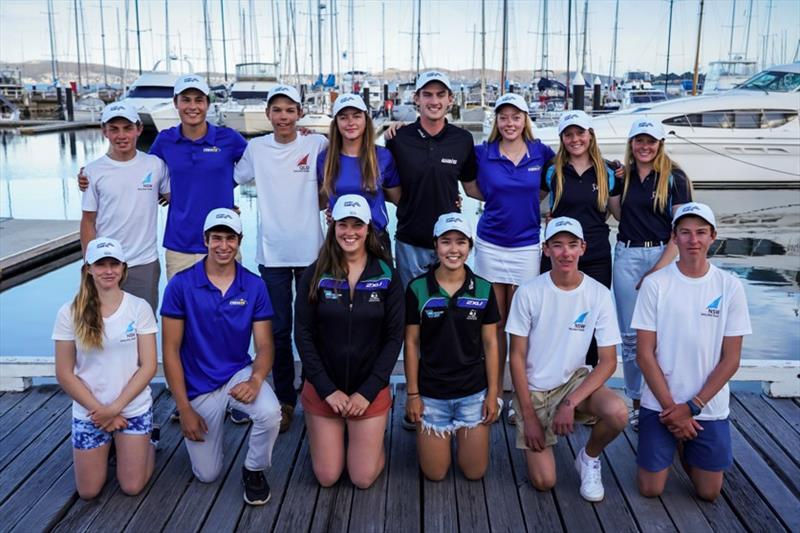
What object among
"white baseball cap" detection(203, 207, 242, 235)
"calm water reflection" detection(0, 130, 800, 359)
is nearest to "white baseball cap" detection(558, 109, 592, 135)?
"white baseball cap" detection(203, 207, 242, 235)

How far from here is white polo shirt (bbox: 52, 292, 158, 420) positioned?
3902mm

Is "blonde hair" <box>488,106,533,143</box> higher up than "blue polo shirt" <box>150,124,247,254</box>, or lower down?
higher up

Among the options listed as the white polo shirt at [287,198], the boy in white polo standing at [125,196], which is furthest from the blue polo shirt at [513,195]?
the boy in white polo standing at [125,196]

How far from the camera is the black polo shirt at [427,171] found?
479 cm

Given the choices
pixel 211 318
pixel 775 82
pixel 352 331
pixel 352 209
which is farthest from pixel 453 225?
pixel 775 82

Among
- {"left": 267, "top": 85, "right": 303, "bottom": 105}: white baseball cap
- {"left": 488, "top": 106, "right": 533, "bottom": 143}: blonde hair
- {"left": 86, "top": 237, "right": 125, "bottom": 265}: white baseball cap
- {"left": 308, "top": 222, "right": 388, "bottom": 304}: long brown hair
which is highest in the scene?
{"left": 267, "top": 85, "right": 303, "bottom": 105}: white baseball cap

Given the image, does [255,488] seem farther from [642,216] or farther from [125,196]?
[642,216]

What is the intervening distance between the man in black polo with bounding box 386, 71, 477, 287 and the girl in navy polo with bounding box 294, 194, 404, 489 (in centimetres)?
78

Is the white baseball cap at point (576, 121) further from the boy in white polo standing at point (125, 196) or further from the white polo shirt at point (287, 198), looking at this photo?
the boy in white polo standing at point (125, 196)

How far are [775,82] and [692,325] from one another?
1868 centimetres

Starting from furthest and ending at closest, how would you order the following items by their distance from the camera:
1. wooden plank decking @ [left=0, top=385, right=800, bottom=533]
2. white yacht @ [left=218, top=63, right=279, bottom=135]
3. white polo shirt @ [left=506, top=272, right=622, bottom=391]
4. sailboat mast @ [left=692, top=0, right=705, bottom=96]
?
white yacht @ [left=218, top=63, right=279, bottom=135], sailboat mast @ [left=692, top=0, right=705, bottom=96], white polo shirt @ [left=506, top=272, right=622, bottom=391], wooden plank decking @ [left=0, top=385, right=800, bottom=533]

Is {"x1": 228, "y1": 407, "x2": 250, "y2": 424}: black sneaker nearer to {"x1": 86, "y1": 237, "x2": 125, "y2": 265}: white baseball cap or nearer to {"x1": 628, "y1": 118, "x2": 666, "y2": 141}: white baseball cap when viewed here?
{"x1": 86, "y1": 237, "x2": 125, "y2": 265}: white baseball cap

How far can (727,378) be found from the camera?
151 inches

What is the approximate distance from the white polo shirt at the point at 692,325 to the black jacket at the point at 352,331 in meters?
1.33
